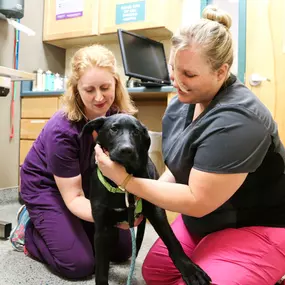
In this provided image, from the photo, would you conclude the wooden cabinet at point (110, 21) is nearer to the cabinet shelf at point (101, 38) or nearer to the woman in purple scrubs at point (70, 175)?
the cabinet shelf at point (101, 38)

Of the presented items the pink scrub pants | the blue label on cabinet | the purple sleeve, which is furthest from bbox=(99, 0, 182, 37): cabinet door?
the pink scrub pants

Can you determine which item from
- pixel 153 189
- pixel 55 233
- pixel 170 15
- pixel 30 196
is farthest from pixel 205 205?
pixel 170 15

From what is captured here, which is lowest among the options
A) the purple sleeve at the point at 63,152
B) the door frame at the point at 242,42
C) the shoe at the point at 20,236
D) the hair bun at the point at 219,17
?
the shoe at the point at 20,236

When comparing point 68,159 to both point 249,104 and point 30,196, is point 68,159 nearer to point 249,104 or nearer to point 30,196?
point 30,196

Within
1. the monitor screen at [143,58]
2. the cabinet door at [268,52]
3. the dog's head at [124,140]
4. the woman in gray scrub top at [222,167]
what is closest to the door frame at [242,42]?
the cabinet door at [268,52]

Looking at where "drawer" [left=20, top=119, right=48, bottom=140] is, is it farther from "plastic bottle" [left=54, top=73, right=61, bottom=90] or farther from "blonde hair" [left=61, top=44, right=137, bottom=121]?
"blonde hair" [left=61, top=44, right=137, bottom=121]

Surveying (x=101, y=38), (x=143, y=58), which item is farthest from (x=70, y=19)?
(x=143, y=58)

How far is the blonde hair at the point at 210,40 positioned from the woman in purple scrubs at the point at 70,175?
515 millimetres

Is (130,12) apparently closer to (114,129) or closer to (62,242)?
(114,129)

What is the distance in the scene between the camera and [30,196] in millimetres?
1595

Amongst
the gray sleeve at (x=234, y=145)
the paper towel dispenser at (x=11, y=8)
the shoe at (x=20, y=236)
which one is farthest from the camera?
the paper towel dispenser at (x=11, y=8)

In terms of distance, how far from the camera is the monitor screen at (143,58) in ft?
7.77

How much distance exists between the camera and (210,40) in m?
0.98

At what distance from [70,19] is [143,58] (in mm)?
992
